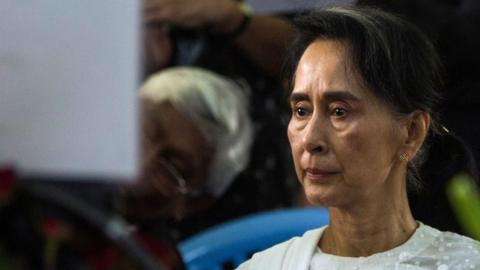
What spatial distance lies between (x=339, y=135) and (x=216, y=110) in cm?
103

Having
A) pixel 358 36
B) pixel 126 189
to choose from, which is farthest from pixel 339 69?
pixel 126 189

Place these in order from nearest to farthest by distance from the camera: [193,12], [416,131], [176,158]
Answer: [416,131] → [193,12] → [176,158]

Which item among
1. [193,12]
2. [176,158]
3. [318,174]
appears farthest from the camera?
[176,158]

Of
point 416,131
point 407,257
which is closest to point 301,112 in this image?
point 416,131

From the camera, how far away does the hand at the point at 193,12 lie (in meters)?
3.04

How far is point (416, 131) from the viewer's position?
2318 mm

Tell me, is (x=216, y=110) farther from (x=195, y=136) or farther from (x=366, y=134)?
(x=366, y=134)

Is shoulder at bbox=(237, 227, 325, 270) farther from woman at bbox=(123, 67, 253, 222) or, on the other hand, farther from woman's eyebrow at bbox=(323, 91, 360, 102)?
woman at bbox=(123, 67, 253, 222)

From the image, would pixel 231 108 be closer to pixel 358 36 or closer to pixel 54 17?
pixel 358 36

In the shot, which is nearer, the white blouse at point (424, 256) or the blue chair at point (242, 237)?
the white blouse at point (424, 256)

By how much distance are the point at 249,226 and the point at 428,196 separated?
768 mm

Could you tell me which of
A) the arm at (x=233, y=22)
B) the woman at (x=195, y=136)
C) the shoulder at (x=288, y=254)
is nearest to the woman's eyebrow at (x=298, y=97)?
the shoulder at (x=288, y=254)

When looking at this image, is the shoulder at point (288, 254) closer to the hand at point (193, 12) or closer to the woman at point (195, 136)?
the woman at point (195, 136)

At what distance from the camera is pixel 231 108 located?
10.6ft
